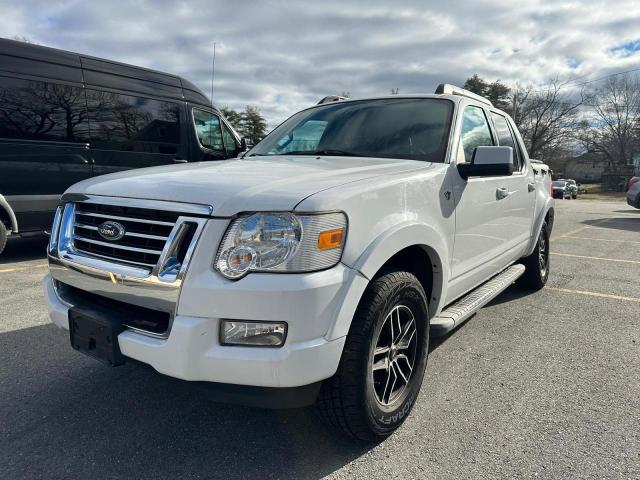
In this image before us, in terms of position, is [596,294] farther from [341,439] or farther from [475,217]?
[341,439]

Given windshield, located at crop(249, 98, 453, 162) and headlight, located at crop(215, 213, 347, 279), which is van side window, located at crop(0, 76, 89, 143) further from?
headlight, located at crop(215, 213, 347, 279)

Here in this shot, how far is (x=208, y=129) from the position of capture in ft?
28.8

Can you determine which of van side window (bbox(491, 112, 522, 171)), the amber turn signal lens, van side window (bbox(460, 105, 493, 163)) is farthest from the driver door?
the amber turn signal lens

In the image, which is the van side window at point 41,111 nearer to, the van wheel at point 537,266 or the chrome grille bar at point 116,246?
the chrome grille bar at point 116,246

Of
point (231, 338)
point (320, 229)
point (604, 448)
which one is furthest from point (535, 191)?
point (231, 338)

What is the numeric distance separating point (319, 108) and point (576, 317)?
310 centimetres

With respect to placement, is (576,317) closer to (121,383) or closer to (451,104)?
(451,104)

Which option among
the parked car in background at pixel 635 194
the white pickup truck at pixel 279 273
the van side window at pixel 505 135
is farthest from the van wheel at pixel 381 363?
the parked car in background at pixel 635 194

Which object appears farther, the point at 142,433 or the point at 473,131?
the point at 473,131

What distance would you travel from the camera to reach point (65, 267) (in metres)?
2.52

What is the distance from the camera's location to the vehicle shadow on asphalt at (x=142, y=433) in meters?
2.22

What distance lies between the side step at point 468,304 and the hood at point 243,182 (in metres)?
0.95

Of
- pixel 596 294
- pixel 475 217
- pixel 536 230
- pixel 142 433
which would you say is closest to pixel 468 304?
pixel 475 217

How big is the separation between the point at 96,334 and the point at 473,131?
2905 mm
